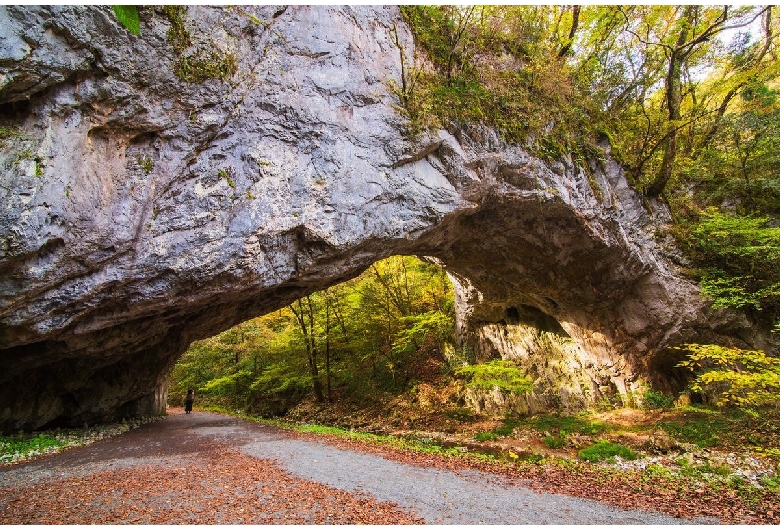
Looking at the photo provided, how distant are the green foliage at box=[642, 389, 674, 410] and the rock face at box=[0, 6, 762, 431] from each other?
0.59 metres

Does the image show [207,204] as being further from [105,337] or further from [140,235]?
[105,337]

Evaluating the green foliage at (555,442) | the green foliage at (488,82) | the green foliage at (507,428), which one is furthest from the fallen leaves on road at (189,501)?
the green foliage at (507,428)

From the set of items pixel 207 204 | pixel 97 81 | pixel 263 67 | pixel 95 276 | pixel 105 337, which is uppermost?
pixel 263 67

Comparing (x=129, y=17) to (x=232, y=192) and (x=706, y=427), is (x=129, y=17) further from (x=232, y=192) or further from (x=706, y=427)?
(x=706, y=427)

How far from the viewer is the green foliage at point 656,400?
11195 mm

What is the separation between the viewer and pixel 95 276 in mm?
5730

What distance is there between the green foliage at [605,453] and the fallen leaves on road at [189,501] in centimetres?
563

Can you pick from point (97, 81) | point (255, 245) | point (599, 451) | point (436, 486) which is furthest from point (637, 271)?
point (97, 81)

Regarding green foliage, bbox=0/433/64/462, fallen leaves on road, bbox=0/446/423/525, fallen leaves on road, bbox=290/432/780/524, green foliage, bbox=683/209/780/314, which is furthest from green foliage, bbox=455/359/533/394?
green foliage, bbox=0/433/64/462

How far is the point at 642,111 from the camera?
12484 mm

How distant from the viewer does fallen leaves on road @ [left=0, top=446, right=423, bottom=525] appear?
14.6 feet

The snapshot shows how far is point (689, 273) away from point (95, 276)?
13.9 m

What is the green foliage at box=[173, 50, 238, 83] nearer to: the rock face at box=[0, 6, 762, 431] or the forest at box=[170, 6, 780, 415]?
the rock face at box=[0, 6, 762, 431]

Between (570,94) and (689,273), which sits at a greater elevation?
(570,94)
